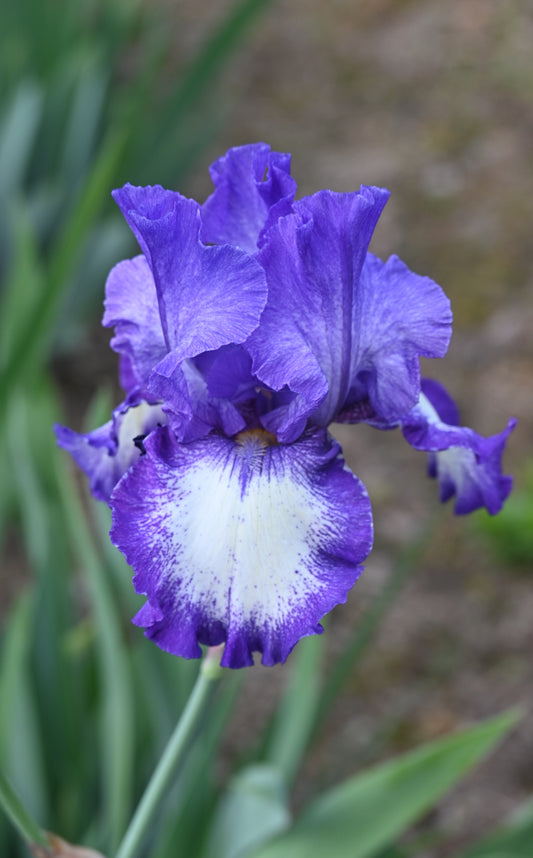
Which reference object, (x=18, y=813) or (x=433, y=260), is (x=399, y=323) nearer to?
(x=18, y=813)

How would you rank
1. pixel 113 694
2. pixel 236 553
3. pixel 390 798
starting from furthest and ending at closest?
pixel 113 694, pixel 390 798, pixel 236 553

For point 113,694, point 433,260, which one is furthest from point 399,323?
point 433,260

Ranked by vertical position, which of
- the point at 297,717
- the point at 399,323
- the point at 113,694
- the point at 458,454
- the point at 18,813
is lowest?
the point at 297,717

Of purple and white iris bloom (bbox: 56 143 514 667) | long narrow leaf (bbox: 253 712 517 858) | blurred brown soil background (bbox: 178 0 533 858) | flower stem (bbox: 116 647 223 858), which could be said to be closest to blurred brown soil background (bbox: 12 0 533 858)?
blurred brown soil background (bbox: 178 0 533 858)

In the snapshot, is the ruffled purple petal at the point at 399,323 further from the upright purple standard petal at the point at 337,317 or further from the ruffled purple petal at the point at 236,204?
the ruffled purple petal at the point at 236,204

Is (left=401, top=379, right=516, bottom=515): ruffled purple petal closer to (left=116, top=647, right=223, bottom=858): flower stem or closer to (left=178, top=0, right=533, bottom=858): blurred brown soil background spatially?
(left=116, top=647, right=223, bottom=858): flower stem

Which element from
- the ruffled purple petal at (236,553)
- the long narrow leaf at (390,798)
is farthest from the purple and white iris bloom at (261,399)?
the long narrow leaf at (390,798)

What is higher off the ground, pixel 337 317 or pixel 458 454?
pixel 337 317

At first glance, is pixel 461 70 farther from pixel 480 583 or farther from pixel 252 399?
pixel 252 399
